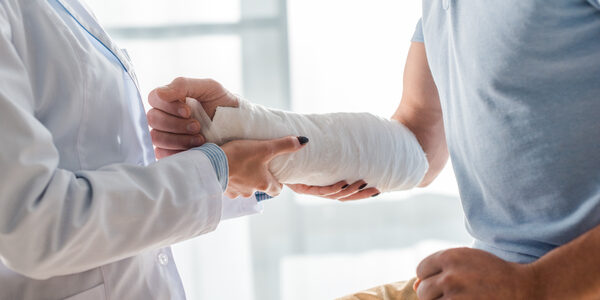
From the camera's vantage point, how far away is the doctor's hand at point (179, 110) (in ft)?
3.28

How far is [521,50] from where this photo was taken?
34.3 inches

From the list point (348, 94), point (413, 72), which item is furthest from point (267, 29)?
point (413, 72)

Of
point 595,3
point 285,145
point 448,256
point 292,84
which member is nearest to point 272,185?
point 285,145

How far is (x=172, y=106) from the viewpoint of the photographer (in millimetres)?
1009

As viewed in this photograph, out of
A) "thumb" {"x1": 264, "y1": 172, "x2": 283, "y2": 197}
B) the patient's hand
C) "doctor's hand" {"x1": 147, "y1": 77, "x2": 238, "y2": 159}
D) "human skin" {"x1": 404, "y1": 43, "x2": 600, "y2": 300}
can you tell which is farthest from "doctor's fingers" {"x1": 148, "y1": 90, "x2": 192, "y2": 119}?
"human skin" {"x1": 404, "y1": 43, "x2": 600, "y2": 300}

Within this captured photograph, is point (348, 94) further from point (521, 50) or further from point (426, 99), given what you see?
point (521, 50)

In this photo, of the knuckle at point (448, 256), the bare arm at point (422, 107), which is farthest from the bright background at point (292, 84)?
the knuckle at point (448, 256)

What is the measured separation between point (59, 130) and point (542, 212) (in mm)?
804

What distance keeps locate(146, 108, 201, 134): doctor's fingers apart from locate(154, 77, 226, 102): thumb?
4cm

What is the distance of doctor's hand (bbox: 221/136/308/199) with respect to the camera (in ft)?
3.17

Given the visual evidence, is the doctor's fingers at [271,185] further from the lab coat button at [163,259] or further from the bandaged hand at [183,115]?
the lab coat button at [163,259]

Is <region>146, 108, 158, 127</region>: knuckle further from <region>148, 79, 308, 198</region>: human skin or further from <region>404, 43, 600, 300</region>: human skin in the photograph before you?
<region>404, 43, 600, 300</region>: human skin

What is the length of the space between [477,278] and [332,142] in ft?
1.58

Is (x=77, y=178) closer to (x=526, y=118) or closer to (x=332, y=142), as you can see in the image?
(x=332, y=142)
